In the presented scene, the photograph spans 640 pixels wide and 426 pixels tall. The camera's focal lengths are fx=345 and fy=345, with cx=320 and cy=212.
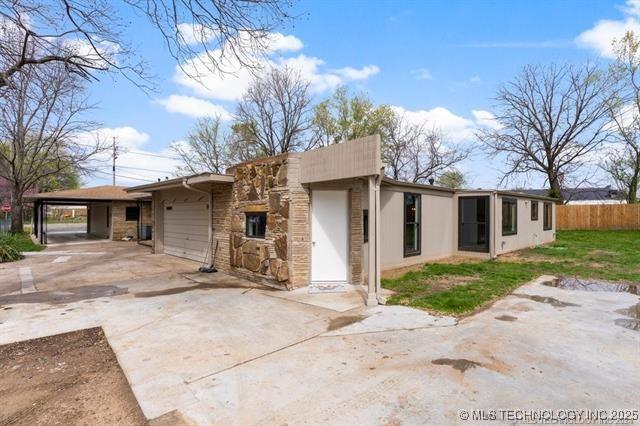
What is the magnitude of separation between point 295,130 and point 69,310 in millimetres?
20646

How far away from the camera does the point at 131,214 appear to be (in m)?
18.1

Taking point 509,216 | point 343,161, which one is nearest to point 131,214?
point 343,161

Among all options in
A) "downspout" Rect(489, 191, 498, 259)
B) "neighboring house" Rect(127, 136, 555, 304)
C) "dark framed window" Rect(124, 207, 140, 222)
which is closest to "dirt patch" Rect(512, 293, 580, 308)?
"neighboring house" Rect(127, 136, 555, 304)

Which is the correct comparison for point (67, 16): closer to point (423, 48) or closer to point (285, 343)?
point (285, 343)

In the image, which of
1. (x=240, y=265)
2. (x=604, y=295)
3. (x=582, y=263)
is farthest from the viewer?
(x=582, y=263)

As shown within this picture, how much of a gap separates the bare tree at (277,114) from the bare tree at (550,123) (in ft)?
41.8

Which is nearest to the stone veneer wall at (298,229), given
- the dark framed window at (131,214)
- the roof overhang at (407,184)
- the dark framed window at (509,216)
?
the roof overhang at (407,184)

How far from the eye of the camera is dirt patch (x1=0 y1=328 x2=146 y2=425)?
8.83 ft

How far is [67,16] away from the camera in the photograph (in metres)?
5.17

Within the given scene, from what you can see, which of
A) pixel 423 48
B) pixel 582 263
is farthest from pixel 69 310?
pixel 582 263

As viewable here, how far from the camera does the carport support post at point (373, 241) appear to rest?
18.8ft

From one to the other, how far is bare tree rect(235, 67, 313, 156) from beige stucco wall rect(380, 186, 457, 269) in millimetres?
15510

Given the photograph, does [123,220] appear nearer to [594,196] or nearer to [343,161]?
[343,161]

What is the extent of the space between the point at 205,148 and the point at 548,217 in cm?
2273
